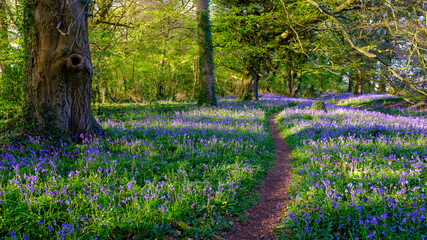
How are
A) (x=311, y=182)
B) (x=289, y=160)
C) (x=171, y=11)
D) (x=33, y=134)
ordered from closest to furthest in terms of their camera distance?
(x=311, y=182), (x=33, y=134), (x=289, y=160), (x=171, y=11)

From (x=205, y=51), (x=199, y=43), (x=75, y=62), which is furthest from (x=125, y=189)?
(x=199, y=43)

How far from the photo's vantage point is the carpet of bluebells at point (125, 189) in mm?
2875

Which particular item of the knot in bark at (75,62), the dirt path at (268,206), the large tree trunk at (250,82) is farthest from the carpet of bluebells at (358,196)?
the large tree trunk at (250,82)

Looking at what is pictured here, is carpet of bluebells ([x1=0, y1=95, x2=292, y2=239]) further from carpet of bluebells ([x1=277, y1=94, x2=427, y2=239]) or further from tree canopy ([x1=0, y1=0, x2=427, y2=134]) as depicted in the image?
tree canopy ([x1=0, y1=0, x2=427, y2=134])

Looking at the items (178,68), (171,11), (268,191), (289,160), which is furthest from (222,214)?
(178,68)

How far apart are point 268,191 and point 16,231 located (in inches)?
160

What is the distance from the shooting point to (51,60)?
5.31 metres

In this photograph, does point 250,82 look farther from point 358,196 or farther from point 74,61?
point 358,196

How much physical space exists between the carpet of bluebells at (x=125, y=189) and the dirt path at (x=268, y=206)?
197 millimetres

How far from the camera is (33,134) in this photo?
5266 mm

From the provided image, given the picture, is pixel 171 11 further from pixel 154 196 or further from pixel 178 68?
pixel 154 196

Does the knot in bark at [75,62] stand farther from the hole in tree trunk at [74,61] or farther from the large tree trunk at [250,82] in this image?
the large tree trunk at [250,82]

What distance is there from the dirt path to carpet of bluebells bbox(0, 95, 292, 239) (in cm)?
20

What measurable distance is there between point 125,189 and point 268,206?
2574mm
